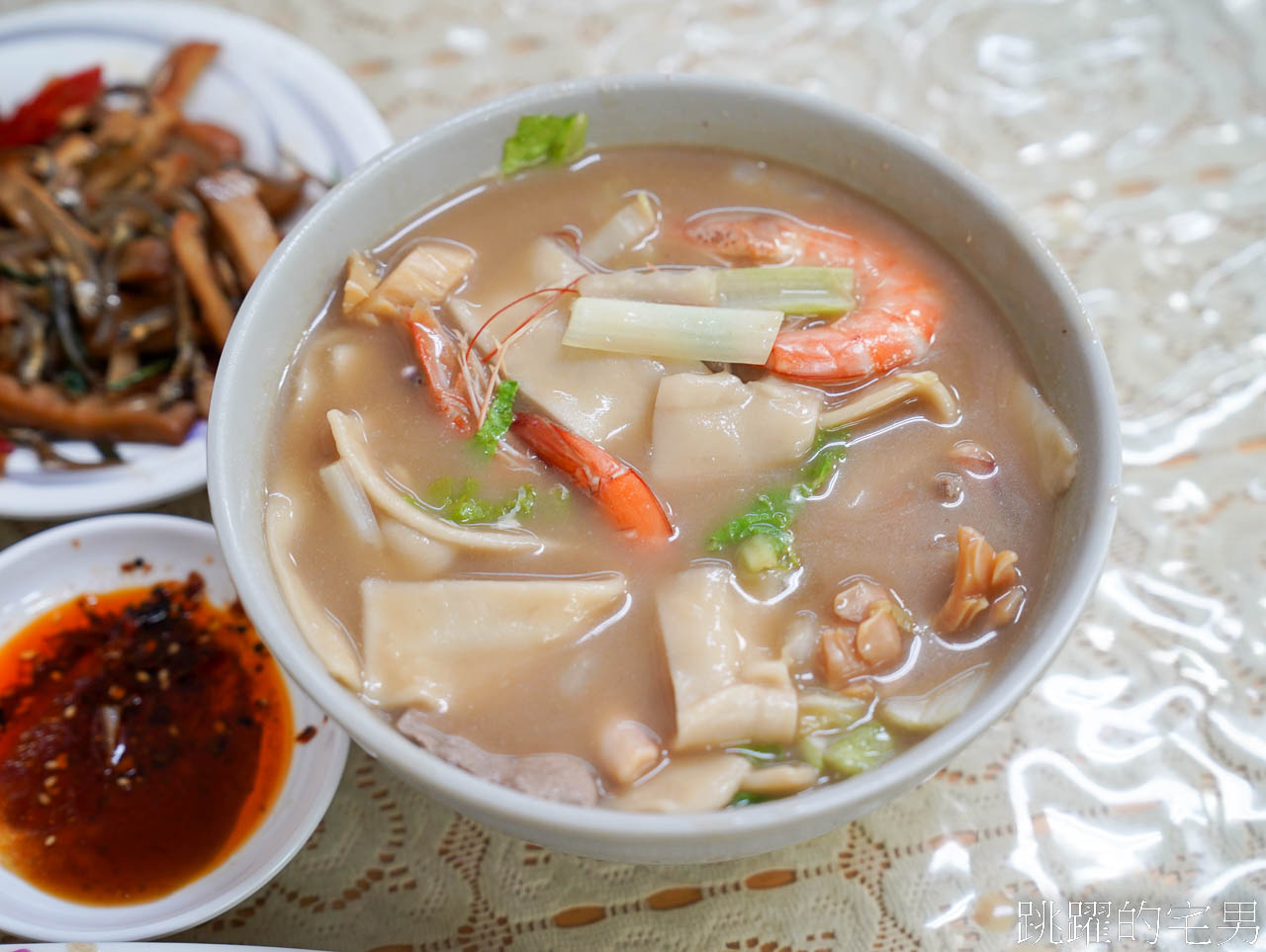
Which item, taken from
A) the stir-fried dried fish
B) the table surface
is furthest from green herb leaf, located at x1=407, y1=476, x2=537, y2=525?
the stir-fried dried fish

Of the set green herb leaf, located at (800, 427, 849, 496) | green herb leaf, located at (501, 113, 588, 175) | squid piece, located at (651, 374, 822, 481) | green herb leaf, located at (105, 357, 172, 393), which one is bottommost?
green herb leaf, located at (105, 357, 172, 393)

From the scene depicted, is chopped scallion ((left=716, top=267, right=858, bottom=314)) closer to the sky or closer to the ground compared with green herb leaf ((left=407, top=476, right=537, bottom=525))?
closer to the sky

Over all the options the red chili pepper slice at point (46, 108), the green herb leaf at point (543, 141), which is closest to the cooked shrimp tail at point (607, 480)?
the green herb leaf at point (543, 141)

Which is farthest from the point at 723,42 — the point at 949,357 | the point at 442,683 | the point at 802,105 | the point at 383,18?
the point at 442,683

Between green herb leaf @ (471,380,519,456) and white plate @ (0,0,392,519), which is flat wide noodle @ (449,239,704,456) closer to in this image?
green herb leaf @ (471,380,519,456)

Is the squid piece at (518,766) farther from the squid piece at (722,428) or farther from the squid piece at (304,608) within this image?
the squid piece at (722,428)

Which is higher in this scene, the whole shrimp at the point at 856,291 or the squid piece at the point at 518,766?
the whole shrimp at the point at 856,291
